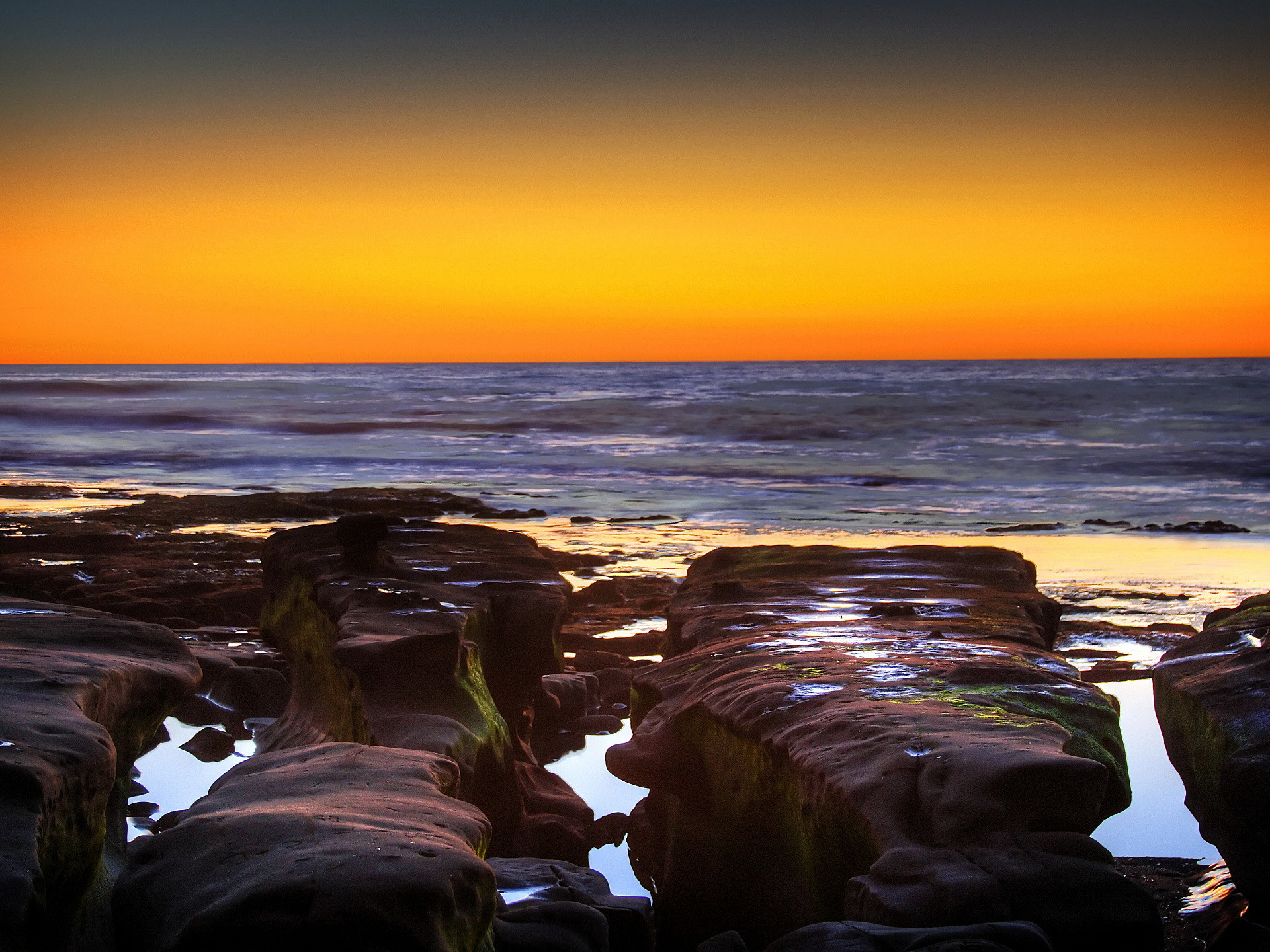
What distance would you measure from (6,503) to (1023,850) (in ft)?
54.0

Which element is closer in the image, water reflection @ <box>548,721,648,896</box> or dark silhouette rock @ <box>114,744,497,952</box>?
dark silhouette rock @ <box>114,744,497,952</box>

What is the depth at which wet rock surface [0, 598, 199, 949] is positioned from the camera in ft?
9.24

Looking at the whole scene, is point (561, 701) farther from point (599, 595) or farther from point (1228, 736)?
point (1228, 736)

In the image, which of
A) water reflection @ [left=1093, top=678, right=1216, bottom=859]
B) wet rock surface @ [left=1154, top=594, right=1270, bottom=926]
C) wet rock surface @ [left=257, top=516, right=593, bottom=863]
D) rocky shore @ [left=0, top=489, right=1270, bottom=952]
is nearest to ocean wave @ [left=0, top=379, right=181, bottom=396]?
wet rock surface @ [left=257, top=516, right=593, bottom=863]

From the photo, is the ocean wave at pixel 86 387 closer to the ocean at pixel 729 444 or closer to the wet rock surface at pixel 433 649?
the ocean at pixel 729 444

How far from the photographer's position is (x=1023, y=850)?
3492mm

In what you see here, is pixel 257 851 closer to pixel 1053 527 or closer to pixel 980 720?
pixel 980 720

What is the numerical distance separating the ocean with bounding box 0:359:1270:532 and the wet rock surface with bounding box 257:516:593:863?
8261 mm

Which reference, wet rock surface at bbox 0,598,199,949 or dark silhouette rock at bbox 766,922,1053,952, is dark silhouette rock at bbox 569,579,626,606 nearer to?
wet rock surface at bbox 0,598,199,949

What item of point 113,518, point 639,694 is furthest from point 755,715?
point 113,518

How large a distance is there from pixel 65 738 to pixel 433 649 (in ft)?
7.68

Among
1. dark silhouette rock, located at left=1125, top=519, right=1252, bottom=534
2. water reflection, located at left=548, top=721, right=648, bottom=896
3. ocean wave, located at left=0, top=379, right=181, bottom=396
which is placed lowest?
water reflection, located at left=548, top=721, right=648, bottom=896

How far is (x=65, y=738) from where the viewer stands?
10.9 ft

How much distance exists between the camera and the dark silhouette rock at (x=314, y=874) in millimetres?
2752
